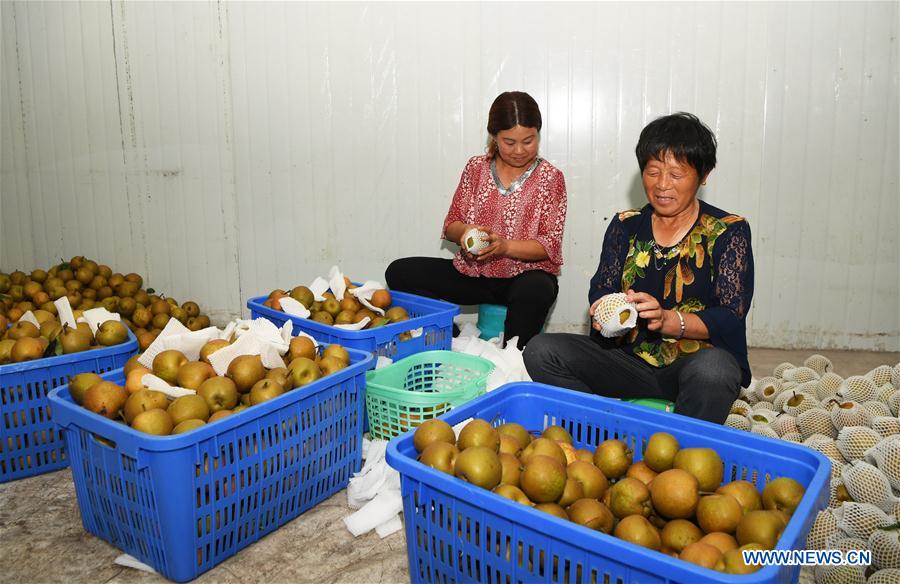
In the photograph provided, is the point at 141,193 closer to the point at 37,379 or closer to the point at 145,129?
the point at 145,129

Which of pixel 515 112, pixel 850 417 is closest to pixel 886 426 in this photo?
pixel 850 417

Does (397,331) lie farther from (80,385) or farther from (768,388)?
(768,388)

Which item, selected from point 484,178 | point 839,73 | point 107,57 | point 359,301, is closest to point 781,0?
point 839,73

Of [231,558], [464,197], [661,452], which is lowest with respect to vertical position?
[231,558]

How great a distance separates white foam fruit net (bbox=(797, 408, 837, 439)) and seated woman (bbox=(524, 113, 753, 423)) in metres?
0.42

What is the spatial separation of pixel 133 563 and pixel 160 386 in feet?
1.35

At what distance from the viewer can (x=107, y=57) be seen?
4.00 meters

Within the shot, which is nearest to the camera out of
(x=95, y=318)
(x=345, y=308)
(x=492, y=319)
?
(x=95, y=318)

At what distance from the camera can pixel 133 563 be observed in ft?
5.15

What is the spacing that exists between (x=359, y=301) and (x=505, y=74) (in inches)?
61.8

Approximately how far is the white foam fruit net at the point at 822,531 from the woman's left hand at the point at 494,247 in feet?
→ 4.97

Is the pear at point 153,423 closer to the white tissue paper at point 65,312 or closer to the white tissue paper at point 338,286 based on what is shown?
the white tissue paper at point 65,312

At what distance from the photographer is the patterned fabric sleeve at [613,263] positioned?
208cm

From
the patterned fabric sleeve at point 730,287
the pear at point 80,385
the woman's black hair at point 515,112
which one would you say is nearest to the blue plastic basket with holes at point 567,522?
the patterned fabric sleeve at point 730,287
